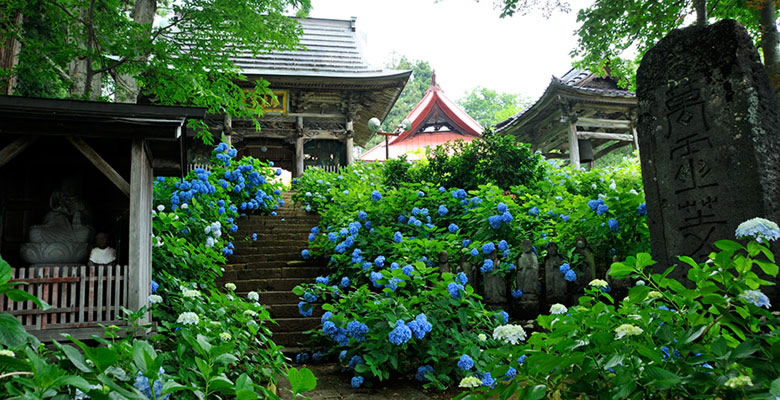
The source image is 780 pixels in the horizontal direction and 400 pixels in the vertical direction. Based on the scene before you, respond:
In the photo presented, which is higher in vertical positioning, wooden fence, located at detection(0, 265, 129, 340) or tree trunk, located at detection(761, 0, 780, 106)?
tree trunk, located at detection(761, 0, 780, 106)

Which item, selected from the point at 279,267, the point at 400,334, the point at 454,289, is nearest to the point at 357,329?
the point at 400,334

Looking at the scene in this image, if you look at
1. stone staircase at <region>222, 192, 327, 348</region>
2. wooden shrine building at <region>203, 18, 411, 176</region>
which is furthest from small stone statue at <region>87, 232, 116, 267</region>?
wooden shrine building at <region>203, 18, 411, 176</region>

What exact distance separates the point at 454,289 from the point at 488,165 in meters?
4.63

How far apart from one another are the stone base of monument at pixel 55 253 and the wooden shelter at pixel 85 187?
1.1 inches

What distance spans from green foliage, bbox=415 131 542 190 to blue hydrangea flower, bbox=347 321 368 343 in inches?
177

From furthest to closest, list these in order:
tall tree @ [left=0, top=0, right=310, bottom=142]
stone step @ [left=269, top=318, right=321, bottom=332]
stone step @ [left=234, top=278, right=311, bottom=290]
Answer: stone step @ [left=234, top=278, right=311, bottom=290], tall tree @ [left=0, top=0, right=310, bottom=142], stone step @ [left=269, top=318, right=321, bottom=332]

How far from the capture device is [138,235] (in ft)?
10.3

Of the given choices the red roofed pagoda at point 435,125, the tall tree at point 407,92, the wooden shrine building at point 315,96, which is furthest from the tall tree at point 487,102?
the wooden shrine building at point 315,96

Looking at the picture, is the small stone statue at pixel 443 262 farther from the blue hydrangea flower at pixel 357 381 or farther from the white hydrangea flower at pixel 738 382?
the white hydrangea flower at pixel 738 382

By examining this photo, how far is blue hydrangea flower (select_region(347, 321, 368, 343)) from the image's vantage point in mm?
3260

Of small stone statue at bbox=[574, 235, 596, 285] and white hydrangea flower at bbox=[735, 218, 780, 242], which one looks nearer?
white hydrangea flower at bbox=[735, 218, 780, 242]

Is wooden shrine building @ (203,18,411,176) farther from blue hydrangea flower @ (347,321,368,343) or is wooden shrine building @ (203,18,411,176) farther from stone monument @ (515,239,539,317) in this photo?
blue hydrangea flower @ (347,321,368,343)

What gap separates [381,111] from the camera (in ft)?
52.2

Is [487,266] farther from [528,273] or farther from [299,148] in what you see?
[299,148]
